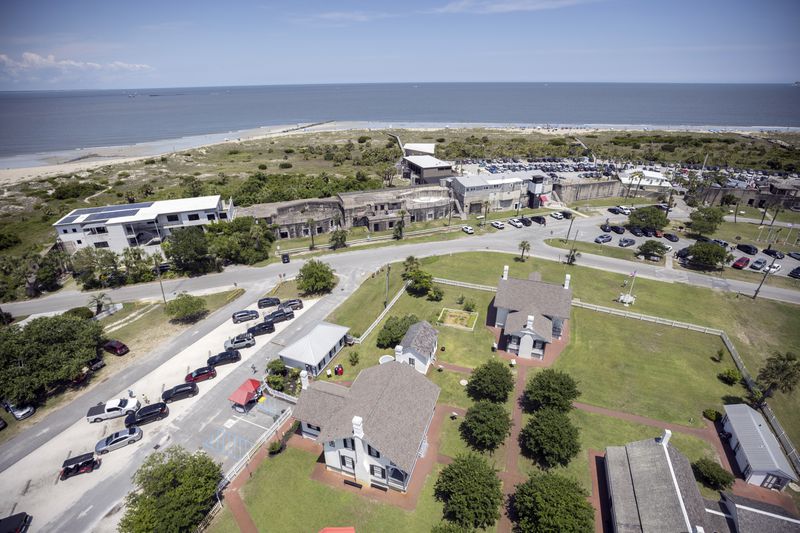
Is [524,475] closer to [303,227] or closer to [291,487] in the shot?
[291,487]

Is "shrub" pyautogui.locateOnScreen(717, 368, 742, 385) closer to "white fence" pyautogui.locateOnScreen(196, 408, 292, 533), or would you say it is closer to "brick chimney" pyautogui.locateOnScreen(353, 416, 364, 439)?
"brick chimney" pyautogui.locateOnScreen(353, 416, 364, 439)

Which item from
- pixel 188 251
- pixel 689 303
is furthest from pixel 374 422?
pixel 689 303

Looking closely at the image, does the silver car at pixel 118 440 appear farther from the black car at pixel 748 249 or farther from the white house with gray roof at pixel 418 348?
the black car at pixel 748 249

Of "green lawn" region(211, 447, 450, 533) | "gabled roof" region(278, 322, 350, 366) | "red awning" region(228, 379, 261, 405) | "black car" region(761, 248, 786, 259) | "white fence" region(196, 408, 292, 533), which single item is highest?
"black car" region(761, 248, 786, 259)

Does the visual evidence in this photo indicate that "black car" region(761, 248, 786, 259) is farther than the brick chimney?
Yes

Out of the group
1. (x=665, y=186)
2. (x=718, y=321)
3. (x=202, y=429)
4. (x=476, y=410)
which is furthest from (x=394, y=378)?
(x=665, y=186)

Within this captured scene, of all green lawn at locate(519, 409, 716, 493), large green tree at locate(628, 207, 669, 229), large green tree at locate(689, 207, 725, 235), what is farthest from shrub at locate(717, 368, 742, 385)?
large green tree at locate(689, 207, 725, 235)
